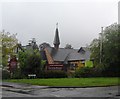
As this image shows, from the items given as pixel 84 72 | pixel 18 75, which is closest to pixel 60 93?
pixel 18 75

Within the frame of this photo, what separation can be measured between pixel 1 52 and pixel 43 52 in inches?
1188

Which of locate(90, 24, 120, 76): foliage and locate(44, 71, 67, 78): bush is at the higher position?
locate(90, 24, 120, 76): foliage

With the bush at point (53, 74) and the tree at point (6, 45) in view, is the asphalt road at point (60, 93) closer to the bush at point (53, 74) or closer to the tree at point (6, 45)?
the bush at point (53, 74)

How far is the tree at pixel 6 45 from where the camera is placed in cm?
5353

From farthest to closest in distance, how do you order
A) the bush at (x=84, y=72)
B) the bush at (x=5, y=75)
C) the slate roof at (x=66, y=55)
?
1. the slate roof at (x=66, y=55)
2. the bush at (x=84, y=72)
3. the bush at (x=5, y=75)

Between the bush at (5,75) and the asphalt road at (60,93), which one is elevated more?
the bush at (5,75)

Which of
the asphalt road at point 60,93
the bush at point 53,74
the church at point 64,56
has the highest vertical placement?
the church at point 64,56

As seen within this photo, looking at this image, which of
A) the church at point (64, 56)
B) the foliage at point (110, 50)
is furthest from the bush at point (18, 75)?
the church at point (64, 56)

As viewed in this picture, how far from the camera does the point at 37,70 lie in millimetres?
45656

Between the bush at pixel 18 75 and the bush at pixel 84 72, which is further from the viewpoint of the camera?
the bush at pixel 84 72

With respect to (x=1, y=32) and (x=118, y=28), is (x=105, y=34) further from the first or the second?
(x=1, y=32)

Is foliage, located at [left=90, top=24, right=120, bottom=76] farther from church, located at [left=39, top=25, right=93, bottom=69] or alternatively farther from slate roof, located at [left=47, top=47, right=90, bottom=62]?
slate roof, located at [left=47, top=47, right=90, bottom=62]

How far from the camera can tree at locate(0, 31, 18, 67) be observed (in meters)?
53.5

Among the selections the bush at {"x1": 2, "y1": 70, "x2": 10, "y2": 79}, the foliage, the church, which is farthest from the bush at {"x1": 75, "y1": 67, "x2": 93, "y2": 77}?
the church
